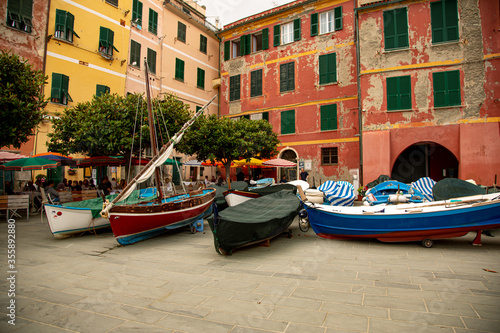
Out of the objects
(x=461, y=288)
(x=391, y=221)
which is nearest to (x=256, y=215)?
(x=391, y=221)

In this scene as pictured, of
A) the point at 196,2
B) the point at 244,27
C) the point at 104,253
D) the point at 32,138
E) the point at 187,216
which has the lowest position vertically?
the point at 104,253

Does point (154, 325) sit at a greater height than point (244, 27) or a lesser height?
lesser

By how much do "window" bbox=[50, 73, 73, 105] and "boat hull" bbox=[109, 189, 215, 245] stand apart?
12.5 metres

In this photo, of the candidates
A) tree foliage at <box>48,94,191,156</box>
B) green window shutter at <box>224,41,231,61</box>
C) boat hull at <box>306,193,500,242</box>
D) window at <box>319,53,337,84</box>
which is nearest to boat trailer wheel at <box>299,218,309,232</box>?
boat hull at <box>306,193,500,242</box>

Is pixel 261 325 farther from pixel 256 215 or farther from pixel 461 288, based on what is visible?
pixel 256 215

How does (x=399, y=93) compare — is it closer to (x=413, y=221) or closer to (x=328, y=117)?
(x=328, y=117)

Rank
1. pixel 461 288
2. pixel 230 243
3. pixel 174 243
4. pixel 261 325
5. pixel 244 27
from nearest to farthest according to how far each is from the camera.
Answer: pixel 261 325
pixel 461 288
pixel 230 243
pixel 174 243
pixel 244 27

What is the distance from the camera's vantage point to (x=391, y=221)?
6.55 metres

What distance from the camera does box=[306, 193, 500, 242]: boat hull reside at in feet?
19.9

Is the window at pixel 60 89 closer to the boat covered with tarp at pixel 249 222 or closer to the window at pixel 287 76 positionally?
the boat covered with tarp at pixel 249 222

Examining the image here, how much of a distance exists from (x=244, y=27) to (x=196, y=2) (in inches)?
204

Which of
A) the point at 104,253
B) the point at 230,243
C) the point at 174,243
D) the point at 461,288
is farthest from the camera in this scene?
the point at 174,243

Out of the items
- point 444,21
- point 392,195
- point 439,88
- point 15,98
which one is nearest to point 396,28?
point 444,21

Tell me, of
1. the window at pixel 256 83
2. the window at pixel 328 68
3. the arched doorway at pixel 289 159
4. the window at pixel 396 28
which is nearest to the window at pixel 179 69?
the window at pixel 256 83
